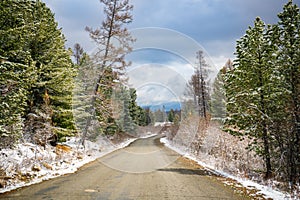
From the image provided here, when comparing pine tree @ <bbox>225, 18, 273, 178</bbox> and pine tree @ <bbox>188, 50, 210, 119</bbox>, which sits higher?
pine tree @ <bbox>188, 50, 210, 119</bbox>

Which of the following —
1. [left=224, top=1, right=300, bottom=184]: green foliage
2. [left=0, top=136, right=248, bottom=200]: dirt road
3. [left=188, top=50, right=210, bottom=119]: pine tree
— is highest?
[left=188, top=50, right=210, bottom=119]: pine tree

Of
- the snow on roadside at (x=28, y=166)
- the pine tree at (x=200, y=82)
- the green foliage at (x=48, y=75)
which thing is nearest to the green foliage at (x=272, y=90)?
the snow on roadside at (x=28, y=166)

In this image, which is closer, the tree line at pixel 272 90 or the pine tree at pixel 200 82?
the tree line at pixel 272 90

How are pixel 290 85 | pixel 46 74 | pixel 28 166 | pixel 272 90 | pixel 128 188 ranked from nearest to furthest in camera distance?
1. pixel 128 188
2. pixel 290 85
3. pixel 272 90
4. pixel 28 166
5. pixel 46 74

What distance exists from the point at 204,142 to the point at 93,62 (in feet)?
32.6

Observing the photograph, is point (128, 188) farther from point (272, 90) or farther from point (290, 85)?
point (290, 85)

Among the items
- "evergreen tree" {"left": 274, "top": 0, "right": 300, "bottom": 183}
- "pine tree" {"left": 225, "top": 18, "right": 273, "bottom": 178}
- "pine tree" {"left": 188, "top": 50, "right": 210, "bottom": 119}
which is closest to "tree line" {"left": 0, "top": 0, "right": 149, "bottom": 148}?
"pine tree" {"left": 225, "top": 18, "right": 273, "bottom": 178}

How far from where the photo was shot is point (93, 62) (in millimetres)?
18391

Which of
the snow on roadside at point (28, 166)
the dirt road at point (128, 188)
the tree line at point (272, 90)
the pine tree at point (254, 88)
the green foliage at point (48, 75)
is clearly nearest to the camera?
the dirt road at point (128, 188)

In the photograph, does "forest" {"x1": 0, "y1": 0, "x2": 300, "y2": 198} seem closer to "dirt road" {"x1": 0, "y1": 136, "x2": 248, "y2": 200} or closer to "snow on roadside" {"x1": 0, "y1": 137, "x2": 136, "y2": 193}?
"snow on roadside" {"x1": 0, "y1": 137, "x2": 136, "y2": 193}

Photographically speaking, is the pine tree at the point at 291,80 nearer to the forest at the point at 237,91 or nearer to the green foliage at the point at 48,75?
the forest at the point at 237,91

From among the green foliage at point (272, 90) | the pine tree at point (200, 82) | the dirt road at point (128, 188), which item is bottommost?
the dirt road at point (128, 188)

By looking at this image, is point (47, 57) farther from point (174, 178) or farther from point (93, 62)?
point (174, 178)

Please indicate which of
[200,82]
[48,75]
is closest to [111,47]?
[48,75]
